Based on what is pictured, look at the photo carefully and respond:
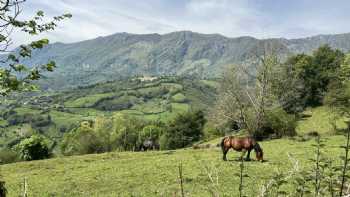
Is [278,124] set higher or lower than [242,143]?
higher

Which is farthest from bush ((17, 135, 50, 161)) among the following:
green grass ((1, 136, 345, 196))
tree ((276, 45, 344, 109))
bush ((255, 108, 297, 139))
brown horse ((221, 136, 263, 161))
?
tree ((276, 45, 344, 109))

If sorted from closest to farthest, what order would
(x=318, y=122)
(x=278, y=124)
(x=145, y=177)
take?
(x=145, y=177) < (x=278, y=124) < (x=318, y=122)

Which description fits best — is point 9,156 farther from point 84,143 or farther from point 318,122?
point 318,122

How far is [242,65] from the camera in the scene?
4934cm

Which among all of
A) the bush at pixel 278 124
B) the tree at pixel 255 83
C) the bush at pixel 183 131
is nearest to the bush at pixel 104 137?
the bush at pixel 183 131

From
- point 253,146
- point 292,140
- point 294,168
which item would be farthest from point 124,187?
point 292,140

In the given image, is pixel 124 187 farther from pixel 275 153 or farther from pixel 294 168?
pixel 294 168

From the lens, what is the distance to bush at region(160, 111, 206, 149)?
310 feet

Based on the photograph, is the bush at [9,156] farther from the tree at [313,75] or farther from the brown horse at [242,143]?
the brown horse at [242,143]

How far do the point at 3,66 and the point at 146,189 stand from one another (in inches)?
712

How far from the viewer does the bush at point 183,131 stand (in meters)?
94.4

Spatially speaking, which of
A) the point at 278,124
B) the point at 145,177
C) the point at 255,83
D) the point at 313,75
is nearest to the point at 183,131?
the point at 313,75

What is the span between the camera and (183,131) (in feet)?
315

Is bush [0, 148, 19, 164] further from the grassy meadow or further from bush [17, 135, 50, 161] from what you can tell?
the grassy meadow
